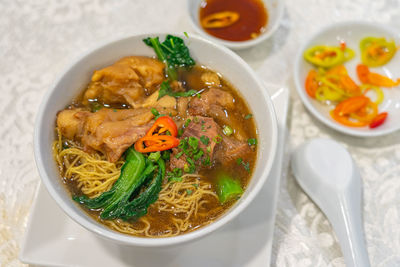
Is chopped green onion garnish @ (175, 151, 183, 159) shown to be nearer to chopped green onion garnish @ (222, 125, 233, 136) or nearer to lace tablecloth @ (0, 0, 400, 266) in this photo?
chopped green onion garnish @ (222, 125, 233, 136)

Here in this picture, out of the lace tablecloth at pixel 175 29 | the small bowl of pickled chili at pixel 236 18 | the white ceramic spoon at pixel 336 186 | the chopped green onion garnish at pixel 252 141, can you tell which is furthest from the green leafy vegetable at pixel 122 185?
the small bowl of pickled chili at pixel 236 18

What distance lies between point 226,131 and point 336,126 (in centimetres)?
90

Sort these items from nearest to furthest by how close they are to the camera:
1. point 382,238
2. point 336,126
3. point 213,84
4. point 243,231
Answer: point 243,231
point 213,84
point 382,238
point 336,126

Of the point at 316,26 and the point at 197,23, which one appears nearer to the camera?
the point at 197,23

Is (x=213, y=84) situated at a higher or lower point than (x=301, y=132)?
higher

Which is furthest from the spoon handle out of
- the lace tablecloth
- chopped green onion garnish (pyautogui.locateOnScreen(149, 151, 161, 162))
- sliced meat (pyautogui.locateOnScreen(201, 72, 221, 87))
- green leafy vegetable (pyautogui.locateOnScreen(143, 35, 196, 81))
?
green leafy vegetable (pyautogui.locateOnScreen(143, 35, 196, 81))

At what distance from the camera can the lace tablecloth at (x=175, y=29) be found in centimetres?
217

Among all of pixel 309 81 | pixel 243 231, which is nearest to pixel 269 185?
pixel 243 231

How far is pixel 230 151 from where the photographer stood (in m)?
1.88

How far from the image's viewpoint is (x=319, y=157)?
2197mm

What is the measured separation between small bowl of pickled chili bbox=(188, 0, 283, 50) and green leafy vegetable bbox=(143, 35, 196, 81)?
26.9 inches

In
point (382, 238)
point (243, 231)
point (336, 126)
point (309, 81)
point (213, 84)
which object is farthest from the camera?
point (309, 81)

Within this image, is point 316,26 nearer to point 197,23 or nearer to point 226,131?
point 197,23

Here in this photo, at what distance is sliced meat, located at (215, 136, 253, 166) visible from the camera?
1875 mm
